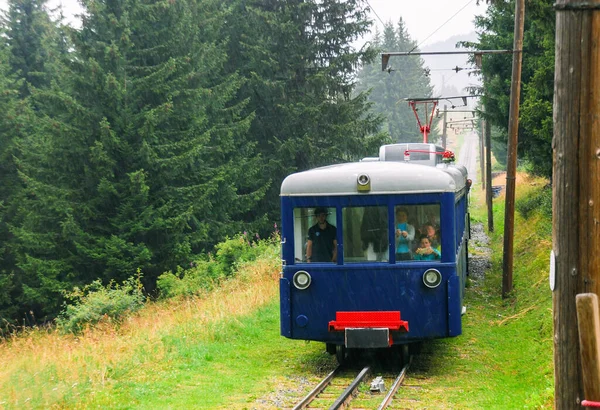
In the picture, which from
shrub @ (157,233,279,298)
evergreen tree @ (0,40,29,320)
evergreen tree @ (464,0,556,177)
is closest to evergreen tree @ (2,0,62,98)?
evergreen tree @ (0,40,29,320)

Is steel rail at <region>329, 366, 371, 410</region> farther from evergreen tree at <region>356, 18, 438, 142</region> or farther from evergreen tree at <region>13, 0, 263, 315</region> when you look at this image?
evergreen tree at <region>356, 18, 438, 142</region>

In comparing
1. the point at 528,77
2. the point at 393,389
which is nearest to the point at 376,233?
the point at 393,389

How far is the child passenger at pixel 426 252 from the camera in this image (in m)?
10.3

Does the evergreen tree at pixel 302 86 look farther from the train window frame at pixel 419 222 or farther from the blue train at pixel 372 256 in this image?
the train window frame at pixel 419 222

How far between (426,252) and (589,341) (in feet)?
21.6

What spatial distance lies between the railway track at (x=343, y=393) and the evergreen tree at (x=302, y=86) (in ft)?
67.1

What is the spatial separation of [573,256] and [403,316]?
21.2 feet

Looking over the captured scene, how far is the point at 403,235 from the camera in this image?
10297 mm

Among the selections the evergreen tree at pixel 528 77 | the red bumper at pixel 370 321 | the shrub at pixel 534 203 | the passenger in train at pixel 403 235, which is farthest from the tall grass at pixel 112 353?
the shrub at pixel 534 203

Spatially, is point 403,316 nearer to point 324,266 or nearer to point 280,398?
point 324,266

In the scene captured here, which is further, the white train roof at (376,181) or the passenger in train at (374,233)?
the passenger in train at (374,233)

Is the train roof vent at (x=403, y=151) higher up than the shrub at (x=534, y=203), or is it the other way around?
the train roof vent at (x=403, y=151)

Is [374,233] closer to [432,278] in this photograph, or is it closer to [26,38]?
[432,278]

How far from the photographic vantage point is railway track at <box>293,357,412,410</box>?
8.69 m
